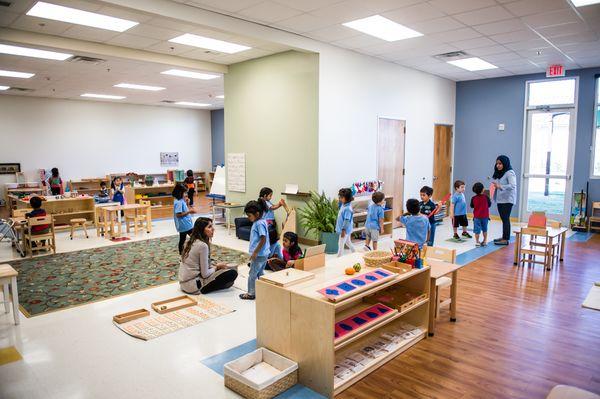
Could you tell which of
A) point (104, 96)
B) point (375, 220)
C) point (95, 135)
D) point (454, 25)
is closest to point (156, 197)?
point (104, 96)

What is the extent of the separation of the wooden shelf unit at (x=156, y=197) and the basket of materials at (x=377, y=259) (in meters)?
8.29

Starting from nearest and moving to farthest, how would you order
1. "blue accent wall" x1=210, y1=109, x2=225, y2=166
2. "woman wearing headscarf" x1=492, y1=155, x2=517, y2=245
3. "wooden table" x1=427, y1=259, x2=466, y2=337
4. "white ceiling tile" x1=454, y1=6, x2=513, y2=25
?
"wooden table" x1=427, y1=259, x2=466, y2=337
"white ceiling tile" x1=454, y1=6, x2=513, y2=25
"woman wearing headscarf" x1=492, y1=155, x2=517, y2=245
"blue accent wall" x1=210, y1=109, x2=225, y2=166

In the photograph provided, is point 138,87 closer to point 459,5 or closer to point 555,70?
point 459,5

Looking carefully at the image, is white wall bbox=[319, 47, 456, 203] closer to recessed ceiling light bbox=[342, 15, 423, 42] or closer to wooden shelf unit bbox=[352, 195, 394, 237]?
wooden shelf unit bbox=[352, 195, 394, 237]

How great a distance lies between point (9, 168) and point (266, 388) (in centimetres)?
1351

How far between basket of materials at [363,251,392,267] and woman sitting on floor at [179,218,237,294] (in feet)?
6.76

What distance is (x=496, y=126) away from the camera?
1037cm

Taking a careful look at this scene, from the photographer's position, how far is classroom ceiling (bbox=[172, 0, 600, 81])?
5219mm

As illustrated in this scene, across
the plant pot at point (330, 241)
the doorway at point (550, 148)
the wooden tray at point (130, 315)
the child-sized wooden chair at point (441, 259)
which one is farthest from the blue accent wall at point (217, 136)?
the child-sized wooden chair at point (441, 259)

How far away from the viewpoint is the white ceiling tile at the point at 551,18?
18.2 ft

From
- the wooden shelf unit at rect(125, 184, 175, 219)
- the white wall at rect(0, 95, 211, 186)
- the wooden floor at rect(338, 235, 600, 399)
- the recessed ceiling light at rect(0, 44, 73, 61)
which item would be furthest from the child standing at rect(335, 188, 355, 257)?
the white wall at rect(0, 95, 211, 186)

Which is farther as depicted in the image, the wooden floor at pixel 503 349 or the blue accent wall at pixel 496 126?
the blue accent wall at pixel 496 126

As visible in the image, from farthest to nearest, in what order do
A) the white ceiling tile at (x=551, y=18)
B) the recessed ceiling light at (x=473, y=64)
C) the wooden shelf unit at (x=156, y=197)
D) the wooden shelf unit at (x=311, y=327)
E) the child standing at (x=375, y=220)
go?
the wooden shelf unit at (x=156, y=197), the recessed ceiling light at (x=473, y=64), the child standing at (x=375, y=220), the white ceiling tile at (x=551, y=18), the wooden shelf unit at (x=311, y=327)

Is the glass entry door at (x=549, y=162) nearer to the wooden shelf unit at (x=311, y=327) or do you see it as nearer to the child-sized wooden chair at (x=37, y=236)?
the wooden shelf unit at (x=311, y=327)
